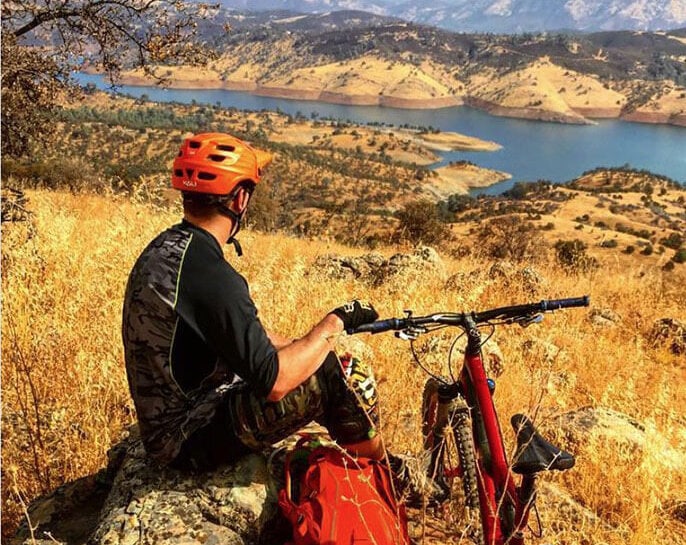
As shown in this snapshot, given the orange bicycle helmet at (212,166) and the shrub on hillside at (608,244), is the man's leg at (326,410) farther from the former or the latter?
the shrub on hillside at (608,244)

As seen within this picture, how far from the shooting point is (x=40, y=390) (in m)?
4.49

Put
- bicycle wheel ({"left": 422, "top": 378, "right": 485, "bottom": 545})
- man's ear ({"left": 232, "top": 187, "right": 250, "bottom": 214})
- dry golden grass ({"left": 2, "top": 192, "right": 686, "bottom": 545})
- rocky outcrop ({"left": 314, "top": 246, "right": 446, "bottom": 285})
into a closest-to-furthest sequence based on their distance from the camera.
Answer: man's ear ({"left": 232, "top": 187, "right": 250, "bottom": 214}) → bicycle wheel ({"left": 422, "top": 378, "right": 485, "bottom": 545}) → dry golden grass ({"left": 2, "top": 192, "right": 686, "bottom": 545}) → rocky outcrop ({"left": 314, "top": 246, "right": 446, "bottom": 285})

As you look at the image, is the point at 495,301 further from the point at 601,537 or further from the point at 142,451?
the point at 142,451

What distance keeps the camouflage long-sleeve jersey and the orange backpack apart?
0.69 meters

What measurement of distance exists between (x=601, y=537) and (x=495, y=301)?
5.57m

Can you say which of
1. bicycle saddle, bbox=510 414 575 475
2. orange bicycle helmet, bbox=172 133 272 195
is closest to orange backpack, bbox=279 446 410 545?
bicycle saddle, bbox=510 414 575 475

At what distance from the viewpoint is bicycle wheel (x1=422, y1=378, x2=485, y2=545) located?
10.3ft

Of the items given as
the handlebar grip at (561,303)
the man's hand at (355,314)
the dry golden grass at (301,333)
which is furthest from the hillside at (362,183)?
the handlebar grip at (561,303)

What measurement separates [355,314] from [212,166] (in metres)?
1.11

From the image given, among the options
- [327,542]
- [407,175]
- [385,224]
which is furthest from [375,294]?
[407,175]

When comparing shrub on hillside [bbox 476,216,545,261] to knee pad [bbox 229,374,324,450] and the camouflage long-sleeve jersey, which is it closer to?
knee pad [bbox 229,374,324,450]

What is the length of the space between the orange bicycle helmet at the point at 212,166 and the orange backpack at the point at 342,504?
1647 mm

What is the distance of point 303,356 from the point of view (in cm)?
271

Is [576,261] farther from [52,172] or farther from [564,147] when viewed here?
[564,147]
